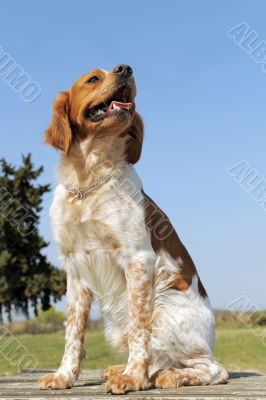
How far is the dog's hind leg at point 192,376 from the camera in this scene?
13.3ft

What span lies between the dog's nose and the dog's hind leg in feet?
7.70

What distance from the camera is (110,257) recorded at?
432 centimetres

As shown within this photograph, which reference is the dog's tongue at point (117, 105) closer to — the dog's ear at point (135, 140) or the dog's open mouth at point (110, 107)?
the dog's open mouth at point (110, 107)

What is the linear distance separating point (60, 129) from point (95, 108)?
0.33 m

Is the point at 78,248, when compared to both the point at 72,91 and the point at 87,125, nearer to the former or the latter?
the point at 87,125

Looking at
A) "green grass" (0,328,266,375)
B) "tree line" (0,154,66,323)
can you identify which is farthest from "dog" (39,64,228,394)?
"tree line" (0,154,66,323)

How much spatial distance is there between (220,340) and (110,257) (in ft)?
39.0

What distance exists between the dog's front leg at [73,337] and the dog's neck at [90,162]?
2.63 feet

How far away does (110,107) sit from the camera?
4.40 meters

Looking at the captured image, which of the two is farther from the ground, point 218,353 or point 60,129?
point 60,129

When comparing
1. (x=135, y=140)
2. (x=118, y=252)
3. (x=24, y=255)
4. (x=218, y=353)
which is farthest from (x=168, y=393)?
(x=24, y=255)

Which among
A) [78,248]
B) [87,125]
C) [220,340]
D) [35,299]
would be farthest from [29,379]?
[35,299]

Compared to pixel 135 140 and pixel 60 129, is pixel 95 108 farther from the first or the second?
pixel 135 140

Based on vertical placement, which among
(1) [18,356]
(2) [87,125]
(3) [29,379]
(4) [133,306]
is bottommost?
(1) [18,356]
